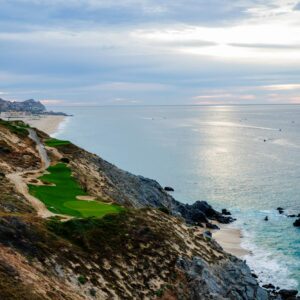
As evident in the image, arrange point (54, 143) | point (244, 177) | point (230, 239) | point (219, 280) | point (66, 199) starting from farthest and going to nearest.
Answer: point (244, 177), point (54, 143), point (230, 239), point (66, 199), point (219, 280)

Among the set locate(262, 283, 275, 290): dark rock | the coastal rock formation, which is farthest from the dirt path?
locate(262, 283, 275, 290): dark rock

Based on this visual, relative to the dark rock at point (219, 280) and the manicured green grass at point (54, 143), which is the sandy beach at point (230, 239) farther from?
the manicured green grass at point (54, 143)

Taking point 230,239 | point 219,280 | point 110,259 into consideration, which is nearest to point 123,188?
point 230,239

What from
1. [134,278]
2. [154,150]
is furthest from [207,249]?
[154,150]

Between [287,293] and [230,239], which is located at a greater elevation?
[287,293]

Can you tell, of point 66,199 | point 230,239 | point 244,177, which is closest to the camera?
point 66,199

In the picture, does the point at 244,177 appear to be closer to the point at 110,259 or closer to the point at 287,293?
the point at 287,293
